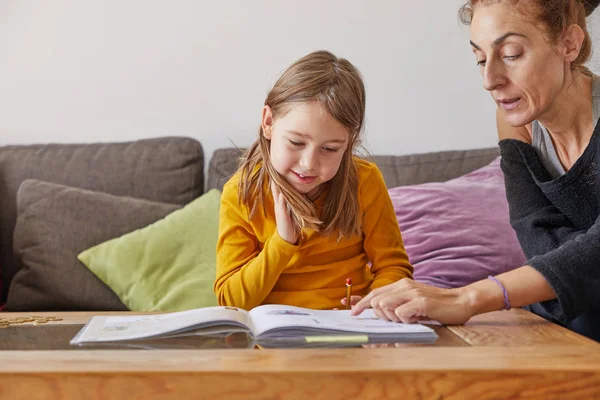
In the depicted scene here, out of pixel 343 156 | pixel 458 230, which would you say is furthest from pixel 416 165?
pixel 343 156

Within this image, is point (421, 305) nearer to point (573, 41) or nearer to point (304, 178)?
point (304, 178)

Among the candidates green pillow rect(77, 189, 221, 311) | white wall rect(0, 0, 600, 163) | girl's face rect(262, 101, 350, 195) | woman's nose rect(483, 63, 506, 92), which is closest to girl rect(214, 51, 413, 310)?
girl's face rect(262, 101, 350, 195)

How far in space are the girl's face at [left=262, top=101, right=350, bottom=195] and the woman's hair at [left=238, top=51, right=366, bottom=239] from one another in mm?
18

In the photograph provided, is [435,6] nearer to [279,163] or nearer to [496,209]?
[496,209]

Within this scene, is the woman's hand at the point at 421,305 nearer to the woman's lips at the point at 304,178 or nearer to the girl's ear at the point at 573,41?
the woman's lips at the point at 304,178

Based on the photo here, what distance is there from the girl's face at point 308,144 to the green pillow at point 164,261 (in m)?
0.76

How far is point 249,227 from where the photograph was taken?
1.66 m

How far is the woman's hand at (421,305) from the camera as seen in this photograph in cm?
118

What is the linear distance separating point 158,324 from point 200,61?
64.9 inches

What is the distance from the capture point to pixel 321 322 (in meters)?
1.13

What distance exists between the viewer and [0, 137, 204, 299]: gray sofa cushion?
2.45 meters

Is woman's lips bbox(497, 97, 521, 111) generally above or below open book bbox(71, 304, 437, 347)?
above

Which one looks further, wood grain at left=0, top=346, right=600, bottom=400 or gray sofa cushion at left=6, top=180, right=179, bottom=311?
gray sofa cushion at left=6, top=180, right=179, bottom=311

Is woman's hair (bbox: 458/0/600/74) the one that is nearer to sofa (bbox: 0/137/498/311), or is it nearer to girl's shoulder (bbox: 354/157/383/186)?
girl's shoulder (bbox: 354/157/383/186)
